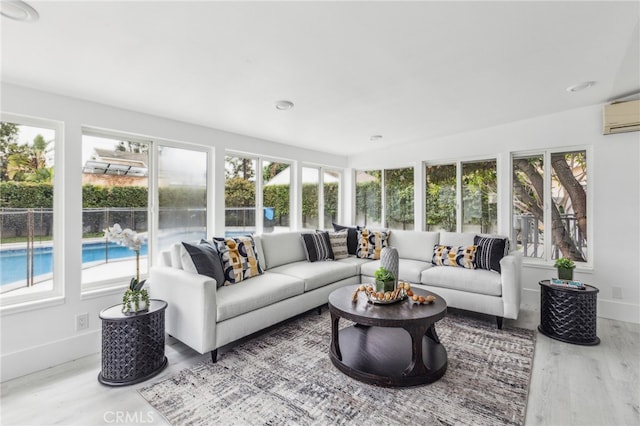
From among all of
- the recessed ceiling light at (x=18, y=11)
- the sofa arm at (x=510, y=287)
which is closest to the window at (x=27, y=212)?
the recessed ceiling light at (x=18, y=11)

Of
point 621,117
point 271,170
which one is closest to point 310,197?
point 271,170

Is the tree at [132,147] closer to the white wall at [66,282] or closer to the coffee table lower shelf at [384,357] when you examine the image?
the white wall at [66,282]

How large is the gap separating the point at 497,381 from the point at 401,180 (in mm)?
3512

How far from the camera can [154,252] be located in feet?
10.5

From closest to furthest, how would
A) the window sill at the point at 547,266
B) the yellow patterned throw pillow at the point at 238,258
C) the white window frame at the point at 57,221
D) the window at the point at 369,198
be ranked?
the white window frame at the point at 57,221, the yellow patterned throw pillow at the point at 238,258, the window sill at the point at 547,266, the window at the point at 369,198

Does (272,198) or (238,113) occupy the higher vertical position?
(238,113)

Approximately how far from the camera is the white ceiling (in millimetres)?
1724

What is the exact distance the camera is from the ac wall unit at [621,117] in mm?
3205

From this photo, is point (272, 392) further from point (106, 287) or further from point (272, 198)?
point (272, 198)

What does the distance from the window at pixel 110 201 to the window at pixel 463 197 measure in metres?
3.89

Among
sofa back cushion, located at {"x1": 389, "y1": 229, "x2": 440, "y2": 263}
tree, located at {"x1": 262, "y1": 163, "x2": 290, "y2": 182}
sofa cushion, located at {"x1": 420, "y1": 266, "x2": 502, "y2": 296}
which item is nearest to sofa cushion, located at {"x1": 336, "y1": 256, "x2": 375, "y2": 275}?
sofa back cushion, located at {"x1": 389, "y1": 229, "x2": 440, "y2": 263}

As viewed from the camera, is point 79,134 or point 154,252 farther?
point 154,252

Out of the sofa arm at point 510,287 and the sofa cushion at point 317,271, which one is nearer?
the sofa arm at point 510,287

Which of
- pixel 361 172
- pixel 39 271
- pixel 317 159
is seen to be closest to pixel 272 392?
pixel 39 271
